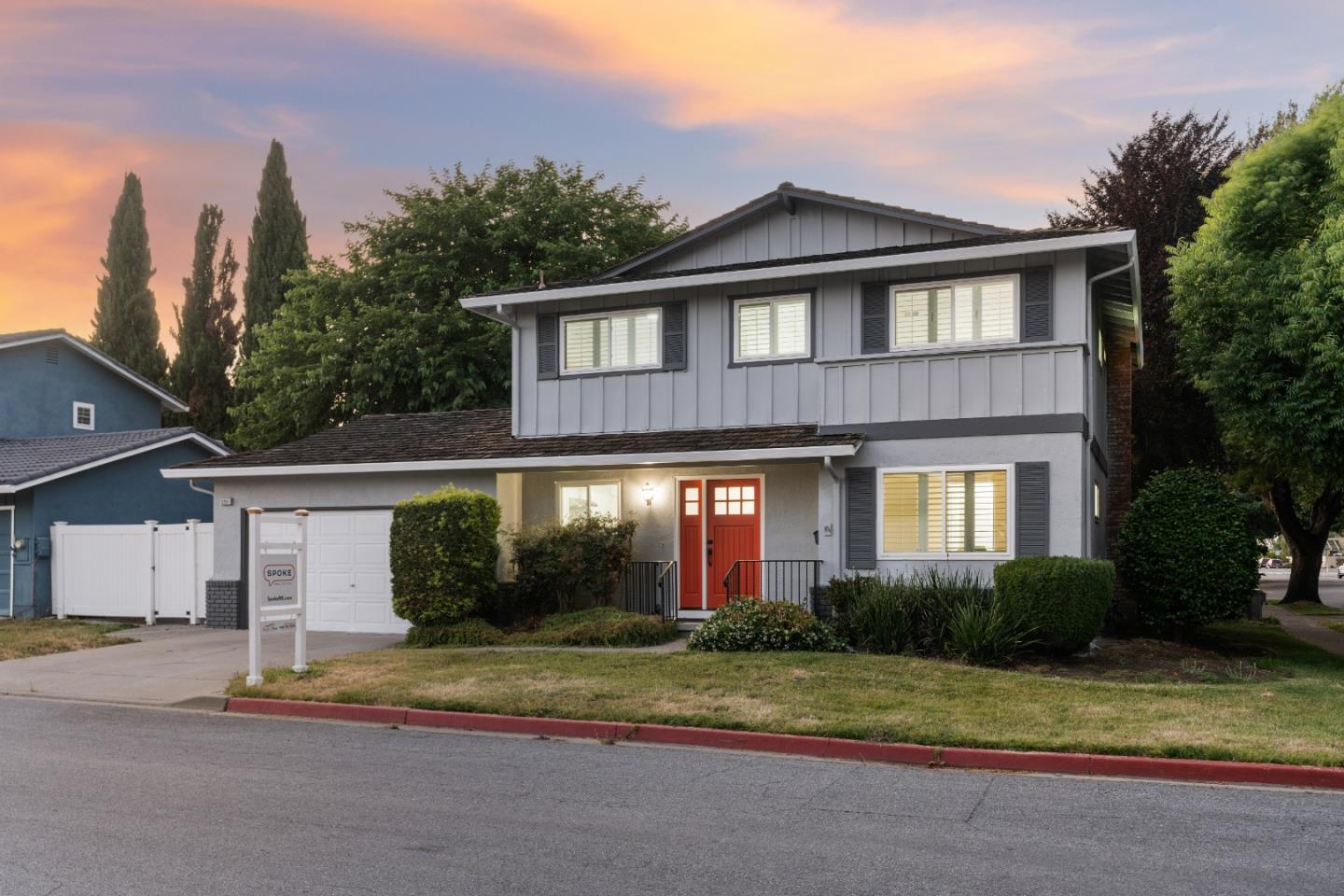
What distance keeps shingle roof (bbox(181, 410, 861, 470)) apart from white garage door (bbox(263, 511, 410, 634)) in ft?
3.55

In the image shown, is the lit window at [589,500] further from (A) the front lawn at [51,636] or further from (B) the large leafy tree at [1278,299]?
(B) the large leafy tree at [1278,299]

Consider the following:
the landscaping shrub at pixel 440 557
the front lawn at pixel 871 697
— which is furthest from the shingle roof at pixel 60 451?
the front lawn at pixel 871 697

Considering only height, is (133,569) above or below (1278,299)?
below

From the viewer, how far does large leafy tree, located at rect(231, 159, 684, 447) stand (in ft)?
104

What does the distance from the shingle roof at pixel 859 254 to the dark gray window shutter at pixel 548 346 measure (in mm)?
568

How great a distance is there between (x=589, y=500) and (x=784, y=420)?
141 inches

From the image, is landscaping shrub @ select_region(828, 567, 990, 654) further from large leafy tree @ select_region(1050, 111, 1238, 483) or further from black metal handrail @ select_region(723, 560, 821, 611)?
large leafy tree @ select_region(1050, 111, 1238, 483)

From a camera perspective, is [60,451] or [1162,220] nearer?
[60,451]

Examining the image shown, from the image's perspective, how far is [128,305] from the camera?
50688 mm

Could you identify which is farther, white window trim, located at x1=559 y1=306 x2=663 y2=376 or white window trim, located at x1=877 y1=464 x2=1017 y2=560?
white window trim, located at x1=559 y1=306 x2=663 y2=376

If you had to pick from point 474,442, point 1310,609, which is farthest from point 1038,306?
point 1310,609

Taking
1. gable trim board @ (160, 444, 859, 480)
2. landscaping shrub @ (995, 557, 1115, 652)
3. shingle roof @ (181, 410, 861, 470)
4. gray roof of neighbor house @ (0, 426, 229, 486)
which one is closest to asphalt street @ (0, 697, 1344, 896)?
landscaping shrub @ (995, 557, 1115, 652)

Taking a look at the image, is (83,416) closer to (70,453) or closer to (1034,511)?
(70,453)

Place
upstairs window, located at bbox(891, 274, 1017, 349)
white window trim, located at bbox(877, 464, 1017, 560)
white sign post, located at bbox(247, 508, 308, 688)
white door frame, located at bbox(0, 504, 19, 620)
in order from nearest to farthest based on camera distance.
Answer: white sign post, located at bbox(247, 508, 308, 688)
white window trim, located at bbox(877, 464, 1017, 560)
upstairs window, located at bbox(891, 274, 1017, 349)
white door frame, located at bbox(0, 504, 19, 620)
